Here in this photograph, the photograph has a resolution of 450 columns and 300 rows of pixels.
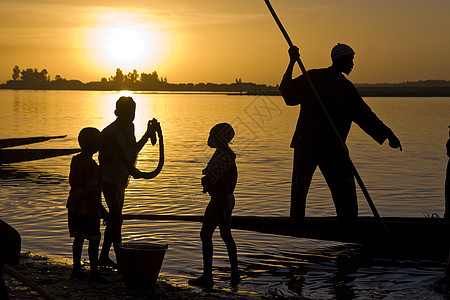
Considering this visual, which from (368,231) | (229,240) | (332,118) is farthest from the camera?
(368,231)

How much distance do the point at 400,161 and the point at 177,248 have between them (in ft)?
52.0

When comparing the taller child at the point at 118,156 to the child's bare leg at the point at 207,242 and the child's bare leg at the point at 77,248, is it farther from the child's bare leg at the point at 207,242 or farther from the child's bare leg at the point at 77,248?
the child's bare leg at the point at 207,242

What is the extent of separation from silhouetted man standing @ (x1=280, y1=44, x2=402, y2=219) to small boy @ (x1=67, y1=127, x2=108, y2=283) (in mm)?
2715

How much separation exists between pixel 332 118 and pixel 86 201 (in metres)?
3.31

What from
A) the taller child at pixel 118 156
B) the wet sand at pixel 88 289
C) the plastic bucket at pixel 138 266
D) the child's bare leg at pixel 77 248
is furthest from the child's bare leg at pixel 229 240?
the child's bare leg at pixel 77 248

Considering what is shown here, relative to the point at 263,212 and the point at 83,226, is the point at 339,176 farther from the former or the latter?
the point at 263,212

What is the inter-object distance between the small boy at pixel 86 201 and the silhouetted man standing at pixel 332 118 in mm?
2715

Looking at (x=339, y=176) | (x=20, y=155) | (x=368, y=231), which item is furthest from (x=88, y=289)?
(x=20, y=155)

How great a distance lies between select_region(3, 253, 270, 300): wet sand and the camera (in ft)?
19.7

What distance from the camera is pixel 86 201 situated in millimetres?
6379

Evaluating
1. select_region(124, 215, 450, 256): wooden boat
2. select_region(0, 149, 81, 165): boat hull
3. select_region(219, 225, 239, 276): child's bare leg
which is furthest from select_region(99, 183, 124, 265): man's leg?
select_region(0, 149, 81, 165): boat hull

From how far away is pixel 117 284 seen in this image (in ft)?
21.3

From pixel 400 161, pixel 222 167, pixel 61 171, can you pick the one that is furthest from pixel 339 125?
pixel 400 161

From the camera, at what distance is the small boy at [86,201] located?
6.38 meters
